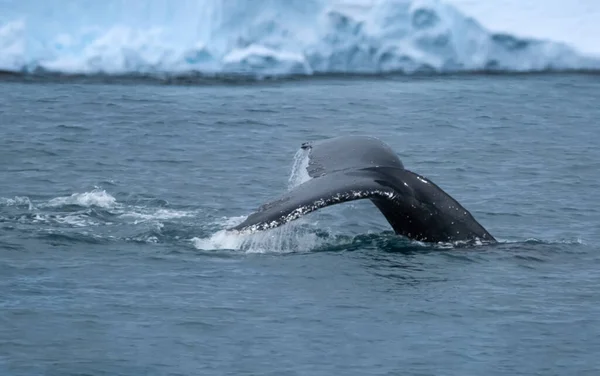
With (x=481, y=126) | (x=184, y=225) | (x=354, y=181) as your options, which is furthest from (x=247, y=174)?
(x=354, y=181)

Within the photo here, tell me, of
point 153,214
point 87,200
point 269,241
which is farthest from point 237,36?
point 269,241

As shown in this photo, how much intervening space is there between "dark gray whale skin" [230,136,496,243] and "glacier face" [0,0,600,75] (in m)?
11.8

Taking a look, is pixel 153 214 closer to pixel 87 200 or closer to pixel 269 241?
pixel 87 200

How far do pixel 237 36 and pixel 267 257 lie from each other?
40.5 ft

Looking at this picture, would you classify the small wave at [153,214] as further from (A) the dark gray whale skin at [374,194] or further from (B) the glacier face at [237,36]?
(B) the glacier face at [237,36]

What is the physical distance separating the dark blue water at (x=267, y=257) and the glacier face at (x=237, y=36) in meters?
1.97

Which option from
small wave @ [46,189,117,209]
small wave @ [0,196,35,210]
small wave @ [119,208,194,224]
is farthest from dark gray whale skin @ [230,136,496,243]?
small wave @ [0,196,35,210]

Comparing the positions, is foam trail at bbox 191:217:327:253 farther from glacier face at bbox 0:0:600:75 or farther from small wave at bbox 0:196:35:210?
glacier face at bbox 0:0:600:75

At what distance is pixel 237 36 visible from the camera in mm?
24031

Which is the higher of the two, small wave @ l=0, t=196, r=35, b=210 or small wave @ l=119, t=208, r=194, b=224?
small wave @ l=0, t=196, r=35, b=210

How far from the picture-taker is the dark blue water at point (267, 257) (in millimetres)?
9852

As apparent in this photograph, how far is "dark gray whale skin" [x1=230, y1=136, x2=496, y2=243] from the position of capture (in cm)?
1060

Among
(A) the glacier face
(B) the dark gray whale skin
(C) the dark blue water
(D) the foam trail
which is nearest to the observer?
(C) the dark blue water

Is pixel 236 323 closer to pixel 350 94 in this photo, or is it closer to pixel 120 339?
pixel 120 339
